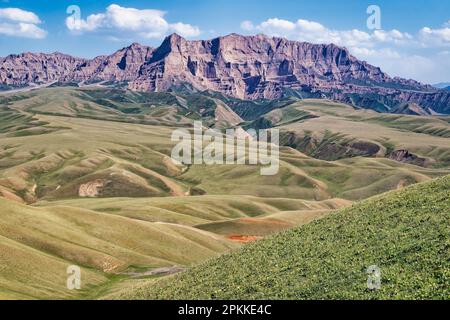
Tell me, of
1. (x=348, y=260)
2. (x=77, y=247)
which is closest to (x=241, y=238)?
(x=77, y=247)

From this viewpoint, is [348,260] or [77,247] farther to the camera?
[77,247]

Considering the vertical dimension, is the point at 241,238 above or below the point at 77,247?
below

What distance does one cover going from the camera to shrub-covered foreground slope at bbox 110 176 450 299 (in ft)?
123

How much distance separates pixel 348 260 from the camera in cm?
4528

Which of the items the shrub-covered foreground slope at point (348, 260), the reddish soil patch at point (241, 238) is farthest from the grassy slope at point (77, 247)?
the shrub-covered foreground slope at point (348, 260)

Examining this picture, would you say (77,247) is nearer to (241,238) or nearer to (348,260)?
(241,238)

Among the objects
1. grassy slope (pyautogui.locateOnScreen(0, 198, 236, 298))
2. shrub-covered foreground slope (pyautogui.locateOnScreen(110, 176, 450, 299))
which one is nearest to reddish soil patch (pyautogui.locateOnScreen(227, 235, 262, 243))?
grassy slope (pyautogui.locateOnScreen(0, 198, 236, 298))

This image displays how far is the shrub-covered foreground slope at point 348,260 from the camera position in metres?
37.6

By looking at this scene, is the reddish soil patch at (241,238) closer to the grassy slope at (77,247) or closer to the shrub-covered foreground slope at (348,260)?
the grassy slope at (77,247)

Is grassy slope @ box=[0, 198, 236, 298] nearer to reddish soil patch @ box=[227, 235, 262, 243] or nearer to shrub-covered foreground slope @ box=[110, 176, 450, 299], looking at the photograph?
reddish soil patch @ box=[227, 235, 262, 243]

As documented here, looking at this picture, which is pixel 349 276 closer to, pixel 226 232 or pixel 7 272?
pixel 7 272

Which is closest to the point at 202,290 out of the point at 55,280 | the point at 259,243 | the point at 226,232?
the point at 259,243

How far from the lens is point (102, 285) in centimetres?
8006
